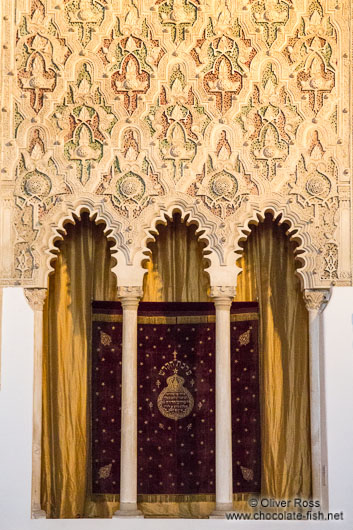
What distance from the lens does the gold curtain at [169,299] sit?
8508mm

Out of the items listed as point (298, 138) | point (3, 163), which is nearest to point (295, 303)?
point (298, 138)

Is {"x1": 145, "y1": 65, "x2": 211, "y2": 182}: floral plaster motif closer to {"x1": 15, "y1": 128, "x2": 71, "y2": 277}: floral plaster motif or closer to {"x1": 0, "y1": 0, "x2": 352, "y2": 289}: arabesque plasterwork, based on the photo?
{"x1": 0, "y1": 0, "x2": 352, "y2": 289}: arabesque plasterwork

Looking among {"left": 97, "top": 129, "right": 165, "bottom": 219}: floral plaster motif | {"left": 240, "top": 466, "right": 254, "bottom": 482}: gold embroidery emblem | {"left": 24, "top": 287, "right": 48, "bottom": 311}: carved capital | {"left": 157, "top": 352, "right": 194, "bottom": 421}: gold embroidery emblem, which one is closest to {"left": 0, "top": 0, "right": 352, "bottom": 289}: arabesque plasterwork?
{"left": 97, "top": 129, "right": 165, "bottom": 219}: floral plaster motif

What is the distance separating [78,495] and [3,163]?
2.72 m

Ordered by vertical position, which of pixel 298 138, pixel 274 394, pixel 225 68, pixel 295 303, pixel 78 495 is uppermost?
pixel 225 68

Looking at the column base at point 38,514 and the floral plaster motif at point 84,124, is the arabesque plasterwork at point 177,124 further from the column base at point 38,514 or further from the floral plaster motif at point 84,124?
the column base at point 38,514

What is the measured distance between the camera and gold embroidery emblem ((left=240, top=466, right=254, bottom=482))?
8.55m

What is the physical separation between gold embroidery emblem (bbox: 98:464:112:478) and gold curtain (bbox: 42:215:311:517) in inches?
4.5

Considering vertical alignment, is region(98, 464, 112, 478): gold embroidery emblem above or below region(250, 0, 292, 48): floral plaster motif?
below

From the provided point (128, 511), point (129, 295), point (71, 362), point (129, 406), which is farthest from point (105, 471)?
point (129, 295)

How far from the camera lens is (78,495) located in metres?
8.52

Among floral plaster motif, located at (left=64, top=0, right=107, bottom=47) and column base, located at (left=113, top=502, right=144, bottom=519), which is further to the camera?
floral plaster motif, located at (left=64, top=0, right=107, bottom=47)

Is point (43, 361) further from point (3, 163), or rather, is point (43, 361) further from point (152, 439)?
point (3, 163)

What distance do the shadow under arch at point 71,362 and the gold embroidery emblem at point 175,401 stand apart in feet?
2.07
